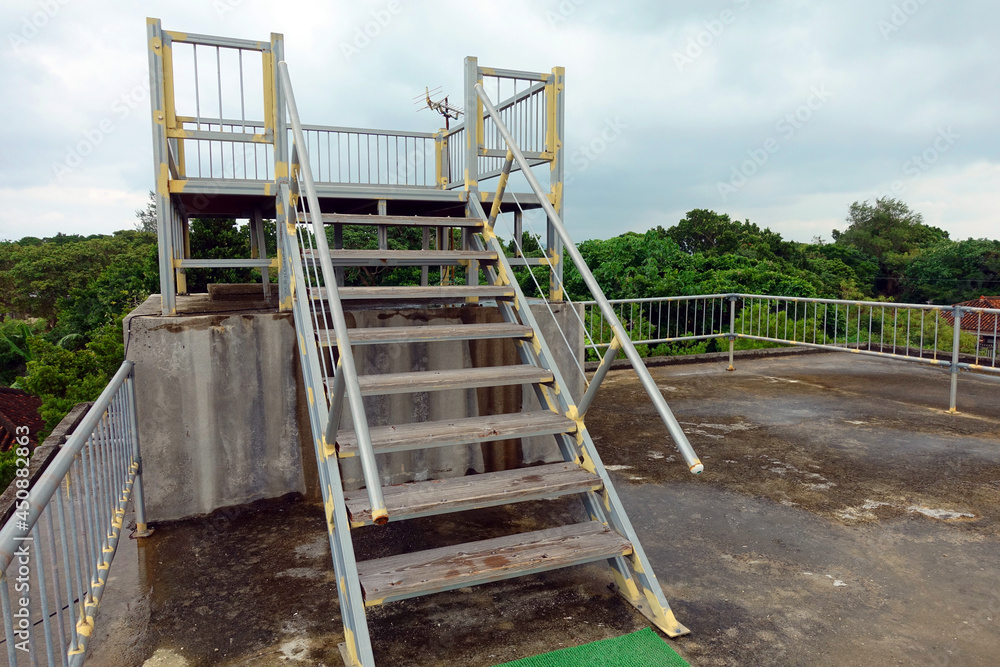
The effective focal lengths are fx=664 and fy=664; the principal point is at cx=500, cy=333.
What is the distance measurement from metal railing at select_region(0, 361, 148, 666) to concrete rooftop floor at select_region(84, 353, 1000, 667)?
1.04ft

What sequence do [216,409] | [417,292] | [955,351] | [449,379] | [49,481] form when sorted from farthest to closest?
[955,351] < [216,409] < [417,292] < [449,379] < [49,481]

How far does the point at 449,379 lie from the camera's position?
374 cm

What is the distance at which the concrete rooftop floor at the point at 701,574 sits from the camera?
9.50 ft

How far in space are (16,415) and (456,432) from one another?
26.8 meters

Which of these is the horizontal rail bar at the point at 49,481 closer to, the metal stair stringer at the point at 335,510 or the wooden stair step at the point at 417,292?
the metal stair stringer at the point at 335,510

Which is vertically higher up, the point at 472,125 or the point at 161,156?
the point at 472,125

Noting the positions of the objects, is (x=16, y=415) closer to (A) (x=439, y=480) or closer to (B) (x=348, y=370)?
(A) (x=439, y=480)

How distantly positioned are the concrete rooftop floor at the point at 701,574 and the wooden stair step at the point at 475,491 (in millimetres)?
520

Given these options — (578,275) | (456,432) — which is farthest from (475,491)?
(578,275)

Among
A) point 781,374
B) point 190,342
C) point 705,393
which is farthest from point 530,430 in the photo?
point 781,374

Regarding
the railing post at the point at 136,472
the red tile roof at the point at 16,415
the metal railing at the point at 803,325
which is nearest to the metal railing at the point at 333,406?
the railing post at the point at 136,472

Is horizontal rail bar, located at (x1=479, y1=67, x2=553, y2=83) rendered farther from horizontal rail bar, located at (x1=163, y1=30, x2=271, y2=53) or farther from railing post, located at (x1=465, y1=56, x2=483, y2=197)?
horizontal rail bar, located at (x1=163, y1=30, x2=271, y2=53)

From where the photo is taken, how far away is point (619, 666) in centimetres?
272

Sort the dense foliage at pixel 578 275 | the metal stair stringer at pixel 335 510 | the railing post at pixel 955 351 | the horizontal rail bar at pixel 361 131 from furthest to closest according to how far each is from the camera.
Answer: the dense foliage at pixel 578 275 < the horizontal rail bar at pixel 361 131 < the railing post at pixel 955 351 < the metal stair stringer at pixel 335 510
